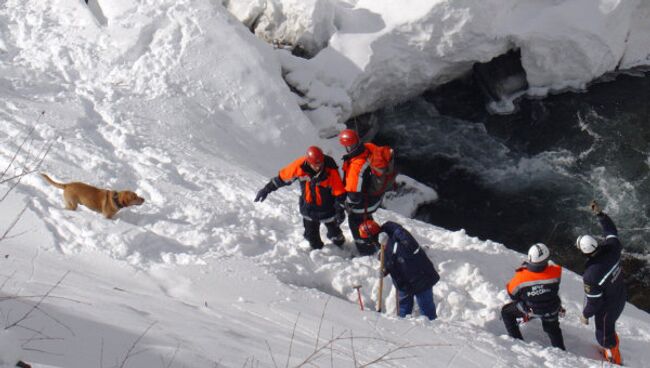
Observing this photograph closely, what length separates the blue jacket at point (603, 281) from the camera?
6.23 m

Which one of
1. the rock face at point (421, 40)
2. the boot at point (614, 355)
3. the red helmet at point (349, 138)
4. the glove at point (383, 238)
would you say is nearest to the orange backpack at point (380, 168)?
the red helmet at point (349, 138)

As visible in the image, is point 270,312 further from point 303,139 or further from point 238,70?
point 238,70

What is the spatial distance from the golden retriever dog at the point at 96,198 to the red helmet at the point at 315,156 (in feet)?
6.90

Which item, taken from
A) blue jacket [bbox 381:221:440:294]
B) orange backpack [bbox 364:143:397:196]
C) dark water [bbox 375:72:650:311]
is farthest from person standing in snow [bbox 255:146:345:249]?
dark water [bbox 375:72:650:311]

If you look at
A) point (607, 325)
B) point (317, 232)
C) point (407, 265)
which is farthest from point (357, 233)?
point (607, 325)

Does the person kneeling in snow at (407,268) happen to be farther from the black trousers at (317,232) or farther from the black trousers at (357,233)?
the black trousers at (317,232)

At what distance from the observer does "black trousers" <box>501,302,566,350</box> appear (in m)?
6.32

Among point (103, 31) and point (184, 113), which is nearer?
point (184, 113)

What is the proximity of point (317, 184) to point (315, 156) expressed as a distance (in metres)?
0.40

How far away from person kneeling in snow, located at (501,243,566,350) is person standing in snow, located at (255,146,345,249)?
2.07m

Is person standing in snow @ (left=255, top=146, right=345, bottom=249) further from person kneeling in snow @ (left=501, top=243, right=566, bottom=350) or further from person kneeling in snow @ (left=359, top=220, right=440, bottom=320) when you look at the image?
person kneeling in snow @ (left=501, top=243, right=566, bottom=350)

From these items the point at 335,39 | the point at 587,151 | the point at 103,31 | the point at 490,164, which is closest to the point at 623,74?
the point at 587,151

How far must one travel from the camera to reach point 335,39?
1278cm

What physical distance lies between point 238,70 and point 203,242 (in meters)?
4.78
